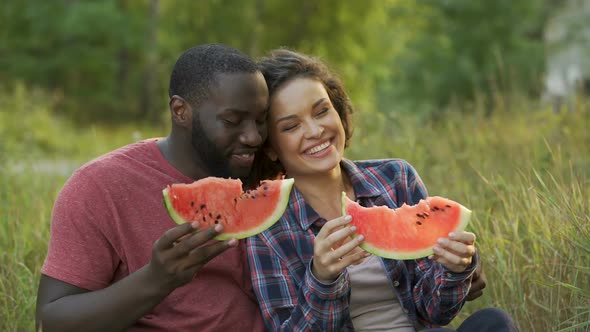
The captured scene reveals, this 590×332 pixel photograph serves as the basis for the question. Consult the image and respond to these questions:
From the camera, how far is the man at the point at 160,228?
8.89ft

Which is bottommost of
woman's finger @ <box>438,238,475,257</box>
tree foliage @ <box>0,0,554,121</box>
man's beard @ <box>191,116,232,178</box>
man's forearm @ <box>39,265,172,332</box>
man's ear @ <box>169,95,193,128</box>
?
tree foliage @ <box>0,0,554,121</box>

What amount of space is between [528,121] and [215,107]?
4813 millimetres

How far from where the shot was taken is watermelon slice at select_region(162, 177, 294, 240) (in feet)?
9.00

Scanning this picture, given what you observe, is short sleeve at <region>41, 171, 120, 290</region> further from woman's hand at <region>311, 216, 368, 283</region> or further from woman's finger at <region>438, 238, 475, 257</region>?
woman's finger at <region>438, 238, 475, 257</region>

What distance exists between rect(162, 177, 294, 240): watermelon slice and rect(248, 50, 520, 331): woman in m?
0.27

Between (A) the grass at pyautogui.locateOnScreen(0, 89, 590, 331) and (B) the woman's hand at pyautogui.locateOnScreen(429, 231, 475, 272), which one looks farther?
(A) the grass at pyautogui.locateOnScreen(0, 89, 590, 331)

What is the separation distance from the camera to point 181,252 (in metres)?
2.54

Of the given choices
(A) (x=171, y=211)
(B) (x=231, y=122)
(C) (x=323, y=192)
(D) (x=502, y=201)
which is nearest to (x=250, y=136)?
(B) (x=231, y=122)

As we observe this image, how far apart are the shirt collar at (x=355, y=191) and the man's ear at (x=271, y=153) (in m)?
0.19

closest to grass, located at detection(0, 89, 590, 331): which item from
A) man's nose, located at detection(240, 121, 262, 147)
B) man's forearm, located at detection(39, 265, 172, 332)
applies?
man's forearm, located at detection(39, 265, 172, 332)

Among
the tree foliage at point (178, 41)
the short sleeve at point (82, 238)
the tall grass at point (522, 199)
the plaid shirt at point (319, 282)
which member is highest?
the short sleeve at point (82, 238)

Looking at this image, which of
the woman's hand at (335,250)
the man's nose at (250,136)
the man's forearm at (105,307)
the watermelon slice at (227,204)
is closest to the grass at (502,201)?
the woman's hand at (335,250)

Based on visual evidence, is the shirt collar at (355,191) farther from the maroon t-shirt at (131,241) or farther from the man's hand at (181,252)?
the man's hand at (181,252)

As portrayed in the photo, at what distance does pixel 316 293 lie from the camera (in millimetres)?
2910
